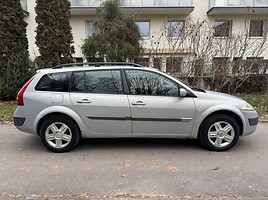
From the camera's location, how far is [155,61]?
10.7m

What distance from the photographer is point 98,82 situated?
437cm

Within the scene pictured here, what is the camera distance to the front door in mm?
4215

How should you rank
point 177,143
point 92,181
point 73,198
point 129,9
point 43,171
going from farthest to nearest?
point 129,9 → point 177,143 → point 43,171 → point 92,181 → point 73,198

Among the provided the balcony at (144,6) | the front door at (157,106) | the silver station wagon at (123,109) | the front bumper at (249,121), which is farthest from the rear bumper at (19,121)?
the balcony at (144,6)

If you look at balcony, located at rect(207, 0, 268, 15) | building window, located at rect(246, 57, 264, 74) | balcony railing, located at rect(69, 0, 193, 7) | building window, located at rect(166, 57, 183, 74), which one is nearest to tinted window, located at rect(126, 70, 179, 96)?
building window, located at rect(166, 57, 183, 74)

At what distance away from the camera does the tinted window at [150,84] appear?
14.1 feet

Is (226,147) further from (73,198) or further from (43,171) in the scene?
(43,171)

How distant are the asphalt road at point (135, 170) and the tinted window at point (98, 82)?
1.15 metres

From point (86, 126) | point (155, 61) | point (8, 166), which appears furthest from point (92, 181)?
point (155, 61)

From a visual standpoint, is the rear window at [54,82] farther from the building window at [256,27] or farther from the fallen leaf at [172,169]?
the building window at [256,27]

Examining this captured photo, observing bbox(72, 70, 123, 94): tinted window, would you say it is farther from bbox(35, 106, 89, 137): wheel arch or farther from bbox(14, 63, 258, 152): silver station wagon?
bbox(35, 106, 89, 137): wheel arch

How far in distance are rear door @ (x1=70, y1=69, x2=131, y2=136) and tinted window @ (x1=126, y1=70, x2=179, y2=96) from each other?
0.23 metres

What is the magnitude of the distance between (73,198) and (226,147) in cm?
290

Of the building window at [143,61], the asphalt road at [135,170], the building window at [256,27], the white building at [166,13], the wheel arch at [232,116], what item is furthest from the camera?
the building window at [256,27]
